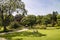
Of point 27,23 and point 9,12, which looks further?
point 27,23

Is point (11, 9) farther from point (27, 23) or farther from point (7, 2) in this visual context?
point (27, 23)

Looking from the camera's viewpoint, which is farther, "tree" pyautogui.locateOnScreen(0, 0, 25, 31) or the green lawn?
"tree" pyautogui.locateOnScreen(0, 0, 25, 31)

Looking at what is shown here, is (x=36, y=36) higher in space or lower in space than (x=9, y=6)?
lower

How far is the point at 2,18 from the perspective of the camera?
46500 millimetres

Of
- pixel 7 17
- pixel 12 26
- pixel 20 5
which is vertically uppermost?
pixel 20 5

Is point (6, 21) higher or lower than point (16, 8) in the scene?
lower

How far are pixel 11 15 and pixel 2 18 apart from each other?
9.65 feet

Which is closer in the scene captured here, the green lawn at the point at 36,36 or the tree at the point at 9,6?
the green lawn at the point at 36,36

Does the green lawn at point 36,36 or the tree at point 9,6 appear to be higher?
the tree at point 9,6

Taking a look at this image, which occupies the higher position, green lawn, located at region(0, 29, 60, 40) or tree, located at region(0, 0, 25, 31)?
tree, located at region(0, 0, 25, 31)

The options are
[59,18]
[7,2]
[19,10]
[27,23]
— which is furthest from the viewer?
[27,23]

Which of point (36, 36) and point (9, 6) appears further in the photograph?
point (9, 6)

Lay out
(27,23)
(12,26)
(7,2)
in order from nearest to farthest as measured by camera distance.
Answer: (7,2) → (12,26) → (27,23)

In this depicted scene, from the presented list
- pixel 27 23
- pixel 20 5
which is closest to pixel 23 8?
pixel 20 5
